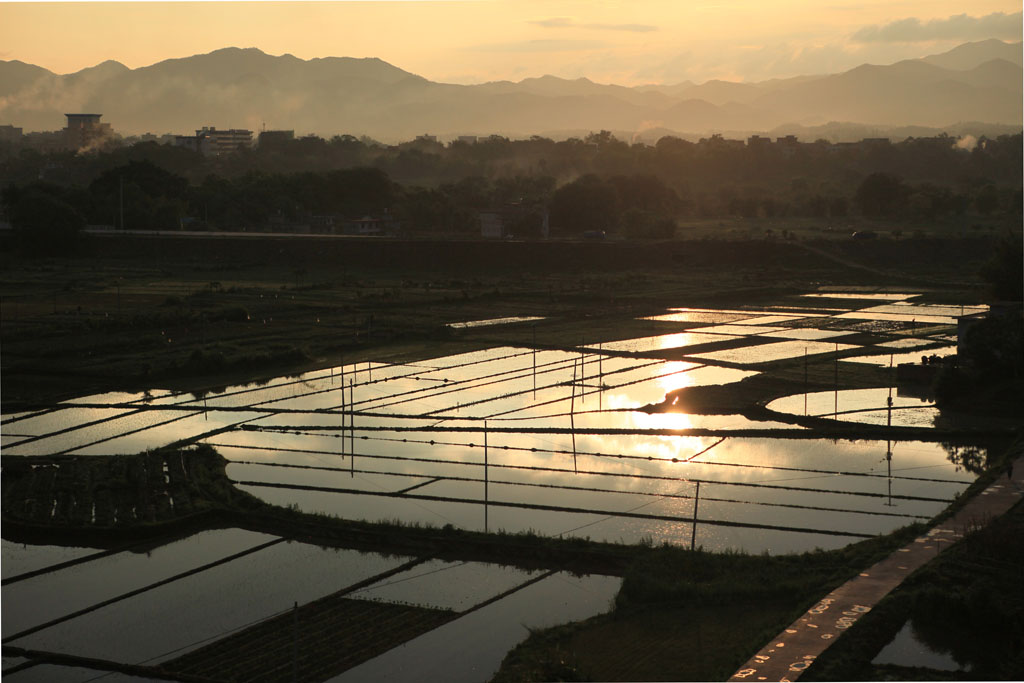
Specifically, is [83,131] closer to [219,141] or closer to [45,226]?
[219,141]

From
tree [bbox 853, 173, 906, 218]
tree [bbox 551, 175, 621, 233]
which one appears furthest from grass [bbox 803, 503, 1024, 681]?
tree [bbox 853, 173, 906, 218]

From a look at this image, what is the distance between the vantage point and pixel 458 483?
55.5 feet

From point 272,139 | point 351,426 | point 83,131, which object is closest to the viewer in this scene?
point 351,426

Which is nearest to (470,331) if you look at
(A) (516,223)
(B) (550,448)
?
(B) (550,448)

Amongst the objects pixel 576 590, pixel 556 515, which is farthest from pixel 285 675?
pixel 556 515

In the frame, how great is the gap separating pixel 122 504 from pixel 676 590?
7.91m

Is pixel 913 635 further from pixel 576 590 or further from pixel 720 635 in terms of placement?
pixel 576 590

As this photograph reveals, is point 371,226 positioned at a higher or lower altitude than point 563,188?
lower

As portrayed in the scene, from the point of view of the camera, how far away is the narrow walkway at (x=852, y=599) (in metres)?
9.94

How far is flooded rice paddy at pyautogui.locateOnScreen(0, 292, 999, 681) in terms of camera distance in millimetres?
11891

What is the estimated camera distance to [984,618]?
10805mm

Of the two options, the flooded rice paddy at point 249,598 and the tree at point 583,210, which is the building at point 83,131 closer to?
the tree at point 583,210

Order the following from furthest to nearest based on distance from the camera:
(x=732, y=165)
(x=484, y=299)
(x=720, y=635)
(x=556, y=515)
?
(x=732, y=165), (x=484, y=299), (x=556, y=515), (x=720, y=635)

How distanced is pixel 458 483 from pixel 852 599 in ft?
22.8
